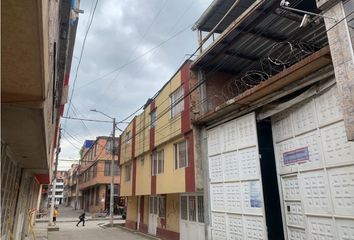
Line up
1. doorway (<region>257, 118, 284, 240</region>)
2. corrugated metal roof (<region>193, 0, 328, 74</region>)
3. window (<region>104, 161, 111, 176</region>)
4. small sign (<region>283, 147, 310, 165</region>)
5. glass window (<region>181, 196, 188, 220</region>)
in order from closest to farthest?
small sign (<region>283, 147, 310, 165</region>) → doorway (<region>257, 118, 284, 240</region>) → corrugated metal roof (<region>193, 0, 328, 74</region>) → glass window (<region>181, 196, 188, 220</region>) → window (<region>104, 161, 111, 176</region>)

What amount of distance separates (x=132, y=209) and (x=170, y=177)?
415 inches

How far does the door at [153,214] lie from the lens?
18.4m

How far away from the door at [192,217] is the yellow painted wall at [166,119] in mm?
3216

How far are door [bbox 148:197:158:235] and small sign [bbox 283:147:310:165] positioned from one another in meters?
11.8

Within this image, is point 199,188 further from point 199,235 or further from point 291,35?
point 291,35

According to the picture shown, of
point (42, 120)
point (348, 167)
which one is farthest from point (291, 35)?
point (42, 120)

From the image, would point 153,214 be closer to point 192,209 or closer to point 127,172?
point 192,209

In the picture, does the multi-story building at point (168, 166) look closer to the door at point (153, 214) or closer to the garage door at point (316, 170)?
the door at point (153, 214)

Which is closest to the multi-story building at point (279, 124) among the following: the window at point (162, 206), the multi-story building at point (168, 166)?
the multi-story building at point (168, 166)

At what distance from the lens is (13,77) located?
2.93 metres

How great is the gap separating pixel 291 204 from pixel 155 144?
1000cm

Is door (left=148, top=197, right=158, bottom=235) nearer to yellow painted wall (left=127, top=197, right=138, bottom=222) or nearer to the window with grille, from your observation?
yellow painted wall (left=127, top=197, right=138, bottom=222)

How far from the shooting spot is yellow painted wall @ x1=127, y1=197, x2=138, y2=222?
74.8ft

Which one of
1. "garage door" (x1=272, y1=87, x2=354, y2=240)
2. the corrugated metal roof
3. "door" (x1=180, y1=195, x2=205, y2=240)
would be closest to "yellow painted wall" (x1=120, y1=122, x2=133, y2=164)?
"door" (x1=180, y1=195, x2=205, y2=240)
